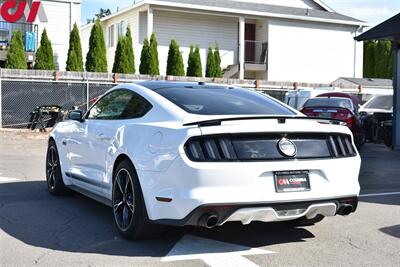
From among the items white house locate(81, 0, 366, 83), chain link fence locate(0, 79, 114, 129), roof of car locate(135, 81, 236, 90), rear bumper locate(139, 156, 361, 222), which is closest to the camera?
rear bumper locate(139, 156, 361, 222)

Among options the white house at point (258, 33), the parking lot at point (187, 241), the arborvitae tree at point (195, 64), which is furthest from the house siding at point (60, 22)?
the parking lot at point (187, 241)

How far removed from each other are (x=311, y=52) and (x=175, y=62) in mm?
10067

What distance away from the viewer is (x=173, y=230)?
6.09m

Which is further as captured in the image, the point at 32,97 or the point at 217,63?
the point at 217,63

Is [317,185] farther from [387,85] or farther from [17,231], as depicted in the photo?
[387,85]

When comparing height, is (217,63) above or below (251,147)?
above

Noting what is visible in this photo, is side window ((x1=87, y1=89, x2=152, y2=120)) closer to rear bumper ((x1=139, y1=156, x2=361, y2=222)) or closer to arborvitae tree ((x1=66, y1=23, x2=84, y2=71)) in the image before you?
rear bumper ((x1=139, y1=156, x2=361, y2=222))

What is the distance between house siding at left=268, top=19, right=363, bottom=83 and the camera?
32.4m

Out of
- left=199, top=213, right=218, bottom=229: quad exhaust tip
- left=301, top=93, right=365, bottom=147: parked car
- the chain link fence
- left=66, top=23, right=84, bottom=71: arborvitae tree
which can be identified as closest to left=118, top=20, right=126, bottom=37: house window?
left=66, top=23, right=84, bottom=71: arborvitae tree

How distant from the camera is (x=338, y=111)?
49.4 feet

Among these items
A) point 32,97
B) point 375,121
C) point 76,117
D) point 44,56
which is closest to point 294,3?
point 44,56

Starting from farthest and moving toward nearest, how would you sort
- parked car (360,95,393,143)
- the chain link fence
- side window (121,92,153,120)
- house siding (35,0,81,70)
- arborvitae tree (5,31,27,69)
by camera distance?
1. house siding (35,0,81,70)
2. arborvitae tree (5,31,27,69)
3. the chain link fence
4. parked car (360,95,393,143)
5. side window (121,92,153,120)

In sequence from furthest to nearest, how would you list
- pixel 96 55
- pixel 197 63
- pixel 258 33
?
pixel 258 33
pixel 197 63
pixel 96 55

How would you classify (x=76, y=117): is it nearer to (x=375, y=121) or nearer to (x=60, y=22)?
(x=375, y=121)
